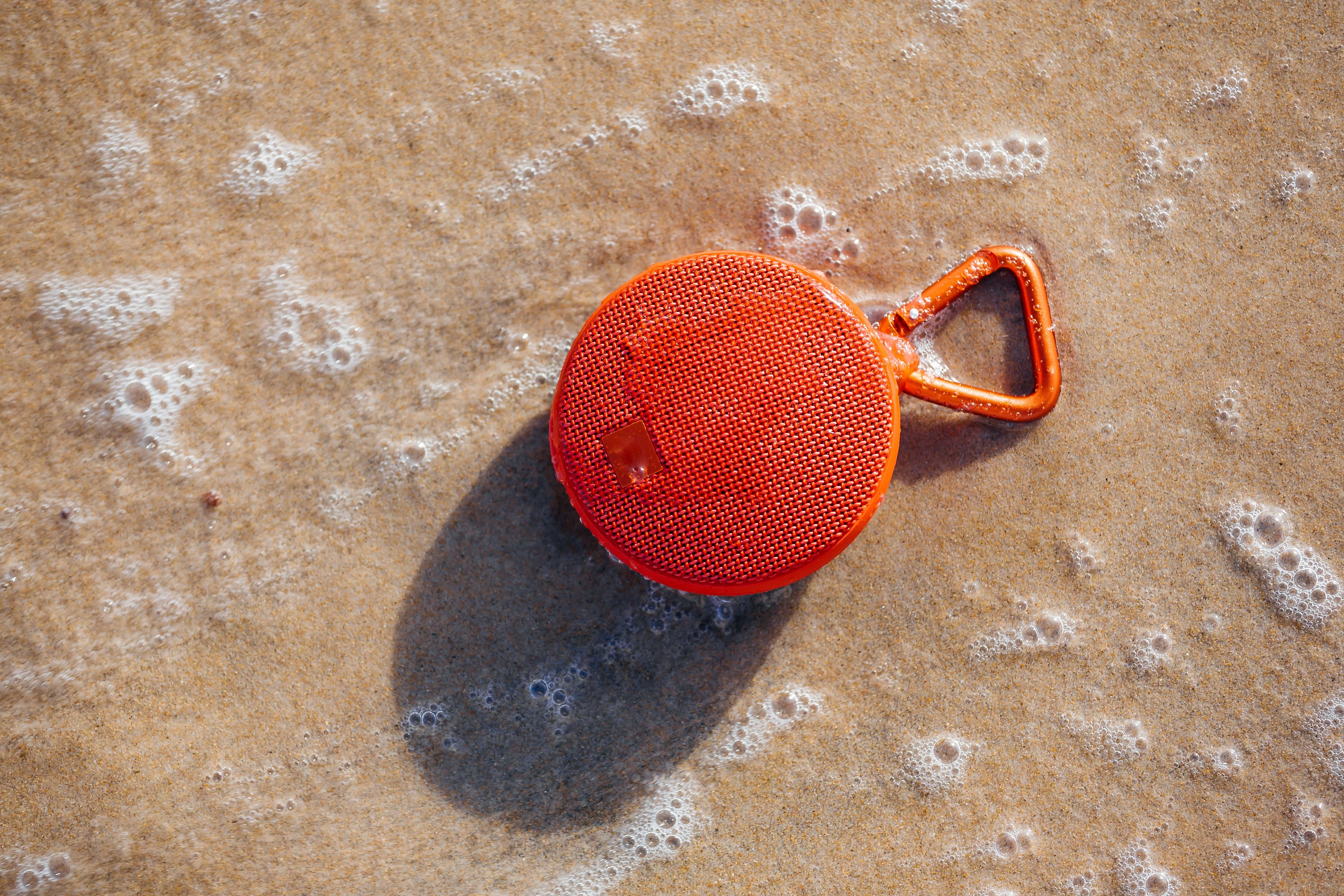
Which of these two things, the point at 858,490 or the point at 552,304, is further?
the point at 552,304

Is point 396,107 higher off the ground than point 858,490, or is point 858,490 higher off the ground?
point 396,107

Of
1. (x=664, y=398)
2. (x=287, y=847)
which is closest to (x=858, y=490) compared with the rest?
(x=664, y=398)

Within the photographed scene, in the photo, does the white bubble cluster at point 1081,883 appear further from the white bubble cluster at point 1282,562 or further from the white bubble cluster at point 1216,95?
the white bubble cluster at point 1216,95

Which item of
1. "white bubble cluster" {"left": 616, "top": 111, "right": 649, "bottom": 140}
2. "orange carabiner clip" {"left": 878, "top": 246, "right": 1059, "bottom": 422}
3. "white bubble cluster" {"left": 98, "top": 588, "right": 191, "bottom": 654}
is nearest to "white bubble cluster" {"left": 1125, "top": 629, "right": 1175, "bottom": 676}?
"orange carabiner clip" {"left": 878, "top": 246, "right": 1059, "bottom": 422}

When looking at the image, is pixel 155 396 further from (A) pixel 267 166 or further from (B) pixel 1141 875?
(B) pixel 1141 875

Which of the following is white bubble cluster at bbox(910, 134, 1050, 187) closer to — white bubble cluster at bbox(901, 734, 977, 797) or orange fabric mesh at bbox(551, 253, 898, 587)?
orange fabric mesh at bbox(551, 253, 898, 587)

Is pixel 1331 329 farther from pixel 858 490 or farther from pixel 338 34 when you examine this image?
pixel 338 34
